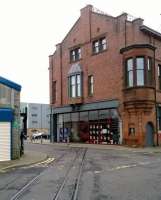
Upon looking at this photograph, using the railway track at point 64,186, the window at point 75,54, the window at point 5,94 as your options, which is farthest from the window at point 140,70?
the railway track at point 64,186

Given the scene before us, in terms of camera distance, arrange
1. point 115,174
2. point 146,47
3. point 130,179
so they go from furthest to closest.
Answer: point 146,47 < point 115,174 < point 130,179

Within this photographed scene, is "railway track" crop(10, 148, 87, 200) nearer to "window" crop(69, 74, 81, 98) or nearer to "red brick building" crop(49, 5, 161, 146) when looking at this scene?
"red brick building" crop(49, 5, 161, 146)

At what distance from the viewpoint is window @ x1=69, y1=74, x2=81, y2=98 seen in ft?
144

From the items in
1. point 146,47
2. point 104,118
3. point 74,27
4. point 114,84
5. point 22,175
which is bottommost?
point 22,175

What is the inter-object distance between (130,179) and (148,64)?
23.9m

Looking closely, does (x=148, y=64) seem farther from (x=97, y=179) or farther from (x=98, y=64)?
(x=97, y=179)

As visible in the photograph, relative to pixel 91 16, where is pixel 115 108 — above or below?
below

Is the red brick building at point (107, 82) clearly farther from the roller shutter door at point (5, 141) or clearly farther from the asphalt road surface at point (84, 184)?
the asphalt road surface at point (84, 184)

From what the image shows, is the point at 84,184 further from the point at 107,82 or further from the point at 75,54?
the point at 75,54

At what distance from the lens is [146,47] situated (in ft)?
119

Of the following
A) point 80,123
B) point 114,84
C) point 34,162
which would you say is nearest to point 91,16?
point 114,84

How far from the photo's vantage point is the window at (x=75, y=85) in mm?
43797

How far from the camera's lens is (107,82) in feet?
130

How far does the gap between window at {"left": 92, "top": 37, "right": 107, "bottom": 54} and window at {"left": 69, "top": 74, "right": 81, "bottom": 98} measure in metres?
3.43
